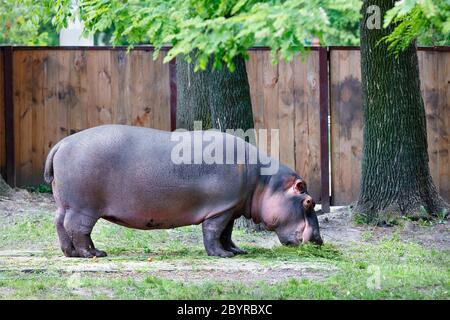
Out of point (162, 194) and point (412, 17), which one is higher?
point (412, 17)

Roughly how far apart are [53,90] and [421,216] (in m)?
5.75

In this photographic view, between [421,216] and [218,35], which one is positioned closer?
[218,35]

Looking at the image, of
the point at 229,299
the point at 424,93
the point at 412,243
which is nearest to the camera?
the point at 229,299

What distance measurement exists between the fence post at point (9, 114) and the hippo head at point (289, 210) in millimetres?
5739

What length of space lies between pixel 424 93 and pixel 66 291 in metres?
7.92

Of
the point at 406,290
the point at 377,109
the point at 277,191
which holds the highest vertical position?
the point at 377,109

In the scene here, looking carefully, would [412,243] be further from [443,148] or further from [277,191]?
[443,148]

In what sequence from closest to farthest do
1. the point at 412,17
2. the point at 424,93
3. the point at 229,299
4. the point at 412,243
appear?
1. the point at 229,299
2. the point at 412,17
3. the point at 412,243
4. the point at 424,93

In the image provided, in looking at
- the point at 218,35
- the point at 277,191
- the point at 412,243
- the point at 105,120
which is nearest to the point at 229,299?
the point at 218,35

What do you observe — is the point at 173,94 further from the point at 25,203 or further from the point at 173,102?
the point at 25,203

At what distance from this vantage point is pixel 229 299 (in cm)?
655

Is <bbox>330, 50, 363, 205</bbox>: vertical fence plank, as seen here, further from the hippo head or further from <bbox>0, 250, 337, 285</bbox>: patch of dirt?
<bbox>0, 250, 337, 285</bbox>: patch of dirt

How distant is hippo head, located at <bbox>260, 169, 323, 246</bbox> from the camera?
28.9 feet

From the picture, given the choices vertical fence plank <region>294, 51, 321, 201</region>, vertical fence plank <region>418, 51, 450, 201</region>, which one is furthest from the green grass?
vertical fence plank <region>418, 51, 450, 201</region>
